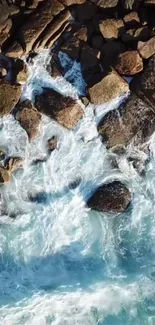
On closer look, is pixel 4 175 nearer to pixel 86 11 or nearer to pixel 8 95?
pixel 8 95

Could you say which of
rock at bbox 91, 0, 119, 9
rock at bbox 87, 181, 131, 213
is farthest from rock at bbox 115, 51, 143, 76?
rock at bbox 87, 181, 131, 213

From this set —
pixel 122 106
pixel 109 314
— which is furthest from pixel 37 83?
pixel 109 314

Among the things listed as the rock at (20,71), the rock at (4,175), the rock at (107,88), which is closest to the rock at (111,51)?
the rock at (107,88)

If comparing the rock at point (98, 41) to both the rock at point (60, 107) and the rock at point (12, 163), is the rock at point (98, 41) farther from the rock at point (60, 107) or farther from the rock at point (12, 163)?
the rock at point (12, 163)

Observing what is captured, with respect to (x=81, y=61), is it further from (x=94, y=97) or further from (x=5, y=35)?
(x=5, y=35)

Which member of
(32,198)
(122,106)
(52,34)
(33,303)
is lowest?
(33,303)

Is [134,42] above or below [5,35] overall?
below
